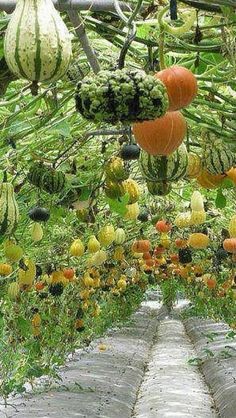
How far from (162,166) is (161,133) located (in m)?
0.95

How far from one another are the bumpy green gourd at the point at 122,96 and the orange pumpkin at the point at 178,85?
0.15m

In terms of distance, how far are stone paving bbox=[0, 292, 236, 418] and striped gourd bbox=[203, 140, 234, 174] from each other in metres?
5.49

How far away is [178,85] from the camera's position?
92.4 inches

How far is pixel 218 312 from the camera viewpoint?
2381 cm

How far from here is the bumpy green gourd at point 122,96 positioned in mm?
2135

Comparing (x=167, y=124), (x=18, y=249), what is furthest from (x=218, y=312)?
(x=167, y=124)

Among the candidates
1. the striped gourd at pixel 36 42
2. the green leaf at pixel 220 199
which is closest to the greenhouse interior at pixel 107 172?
the striped gourd at pixel 36 42

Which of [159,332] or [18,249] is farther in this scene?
[159,332]

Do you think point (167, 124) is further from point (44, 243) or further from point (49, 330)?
point (49, 330)

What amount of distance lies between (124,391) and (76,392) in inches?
50.2

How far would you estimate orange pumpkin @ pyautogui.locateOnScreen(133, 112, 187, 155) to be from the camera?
2.52 m

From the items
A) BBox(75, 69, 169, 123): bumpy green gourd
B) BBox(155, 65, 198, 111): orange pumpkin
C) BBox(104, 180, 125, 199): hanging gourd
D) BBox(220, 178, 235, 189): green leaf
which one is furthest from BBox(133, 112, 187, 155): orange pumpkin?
BBox(104, 180, 125, 199): hanging gourd

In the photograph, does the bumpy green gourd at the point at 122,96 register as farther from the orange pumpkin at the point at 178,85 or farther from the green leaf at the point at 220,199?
the green leaf at the point at 220,199

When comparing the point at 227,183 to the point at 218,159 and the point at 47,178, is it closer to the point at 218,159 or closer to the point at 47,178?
the point at 218,159
